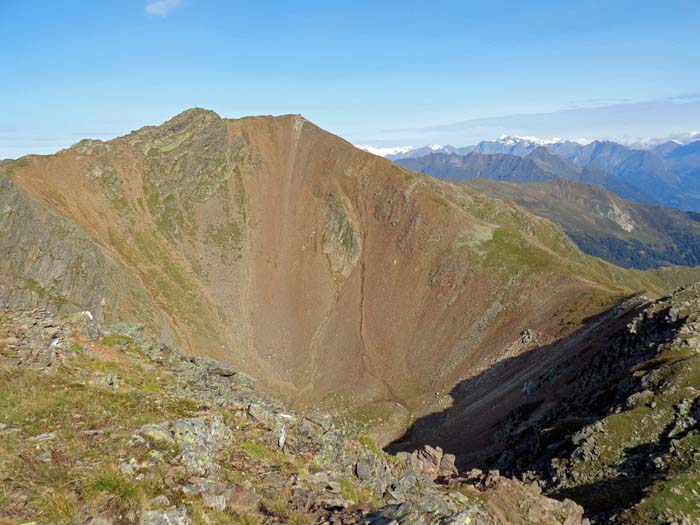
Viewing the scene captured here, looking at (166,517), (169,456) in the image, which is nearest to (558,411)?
(169,456)

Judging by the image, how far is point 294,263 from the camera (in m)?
104

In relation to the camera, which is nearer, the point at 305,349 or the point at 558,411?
the point at 558,411

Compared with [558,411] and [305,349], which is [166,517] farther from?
[305,349]

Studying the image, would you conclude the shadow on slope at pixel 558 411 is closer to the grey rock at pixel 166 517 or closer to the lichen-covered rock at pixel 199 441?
the lichen-covered rock at pixel 199 441

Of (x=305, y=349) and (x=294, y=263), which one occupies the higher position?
(x=294, y=263)

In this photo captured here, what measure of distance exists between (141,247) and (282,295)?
1194 inches

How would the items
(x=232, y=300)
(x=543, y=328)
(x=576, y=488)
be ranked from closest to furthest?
1. (x=576, y=488)
2. (x=543, y=328)
3. (x=232, y=300)

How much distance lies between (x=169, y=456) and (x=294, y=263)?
3512 inches

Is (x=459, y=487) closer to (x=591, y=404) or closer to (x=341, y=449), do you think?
(x=341, y=449)

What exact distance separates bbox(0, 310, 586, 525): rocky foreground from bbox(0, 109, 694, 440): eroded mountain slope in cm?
4980

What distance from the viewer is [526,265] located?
84500 mm

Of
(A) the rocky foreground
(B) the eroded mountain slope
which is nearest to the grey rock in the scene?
(A) the rocky foreground

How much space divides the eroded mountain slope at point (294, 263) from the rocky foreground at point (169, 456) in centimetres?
4980

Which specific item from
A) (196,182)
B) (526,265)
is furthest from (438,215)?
(196,182)
